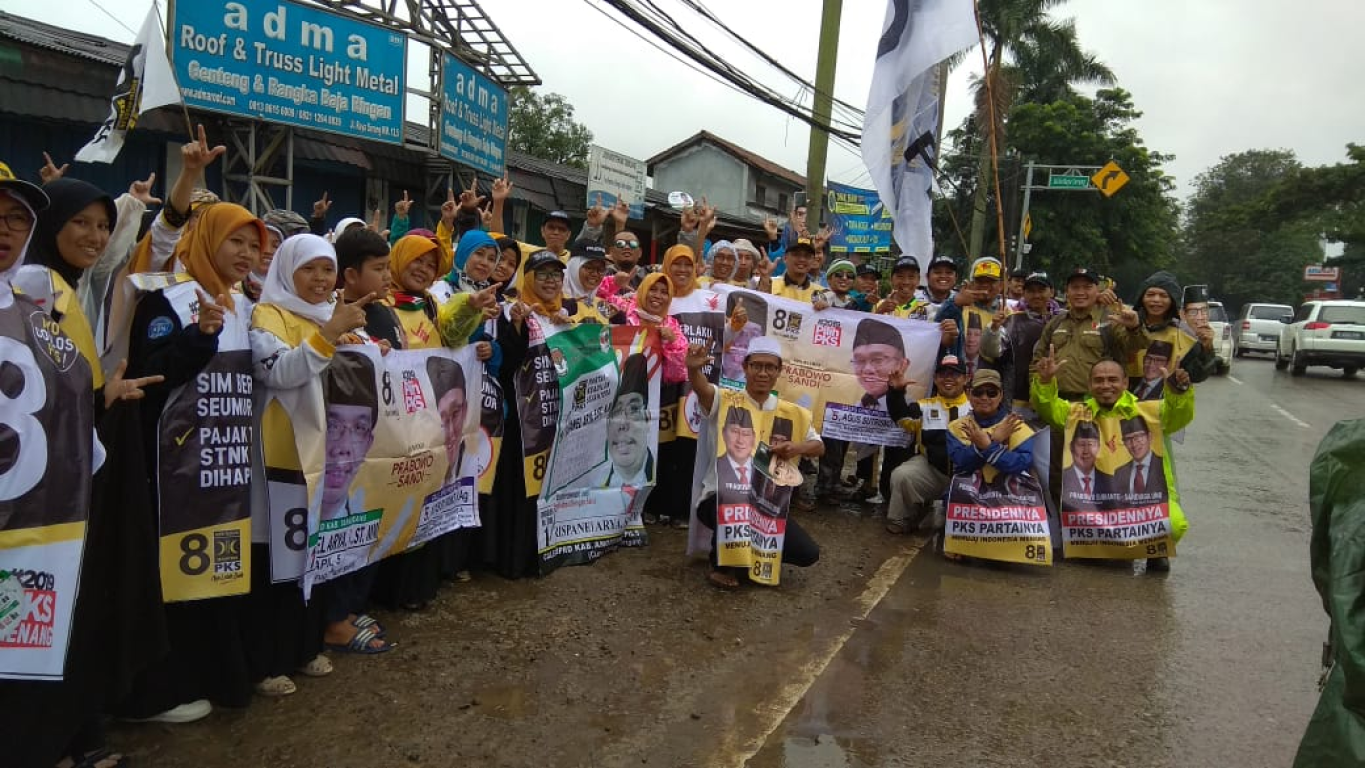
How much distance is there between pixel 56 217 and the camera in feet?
8.64

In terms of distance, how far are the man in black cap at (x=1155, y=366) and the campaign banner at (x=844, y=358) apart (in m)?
1.42

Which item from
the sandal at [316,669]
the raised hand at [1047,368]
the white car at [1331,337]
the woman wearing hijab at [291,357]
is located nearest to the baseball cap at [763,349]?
the raised hand at [1047,368]

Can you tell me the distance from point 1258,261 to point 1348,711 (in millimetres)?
71727

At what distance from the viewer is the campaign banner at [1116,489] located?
18.5ft

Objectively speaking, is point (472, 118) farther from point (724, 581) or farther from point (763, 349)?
point (724, 581)

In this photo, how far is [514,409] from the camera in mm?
4750

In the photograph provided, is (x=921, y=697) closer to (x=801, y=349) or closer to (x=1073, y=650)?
(x=1073, y=650)

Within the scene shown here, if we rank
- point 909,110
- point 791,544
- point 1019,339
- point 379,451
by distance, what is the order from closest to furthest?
point 379,451
point 791,544
point 1019,339
point 909,110

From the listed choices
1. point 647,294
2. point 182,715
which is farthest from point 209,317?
point 647,294

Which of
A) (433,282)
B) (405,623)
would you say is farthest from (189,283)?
(405,623)

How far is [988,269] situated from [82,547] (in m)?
6.10

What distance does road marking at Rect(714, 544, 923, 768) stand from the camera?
10.3 feet

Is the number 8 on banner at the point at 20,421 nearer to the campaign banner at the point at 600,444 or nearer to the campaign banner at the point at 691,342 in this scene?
the campaign banner at the point at 600,444

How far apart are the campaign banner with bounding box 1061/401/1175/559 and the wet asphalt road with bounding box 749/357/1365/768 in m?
0.20
